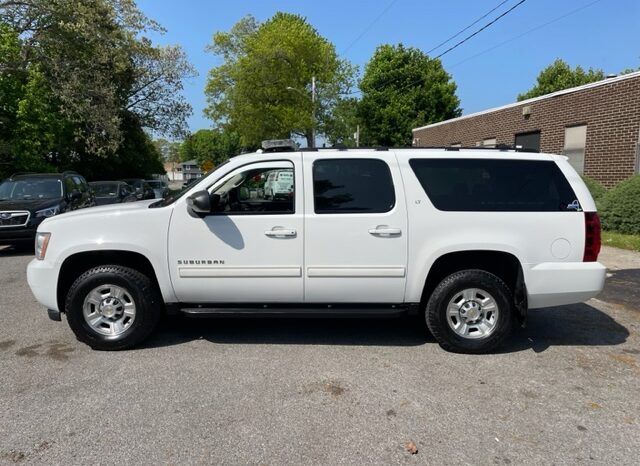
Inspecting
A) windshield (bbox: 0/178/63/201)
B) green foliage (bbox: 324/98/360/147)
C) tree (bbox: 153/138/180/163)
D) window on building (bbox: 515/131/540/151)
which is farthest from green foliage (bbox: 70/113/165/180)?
tree (bbox: 153/138/180/163)

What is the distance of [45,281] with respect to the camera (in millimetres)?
4746

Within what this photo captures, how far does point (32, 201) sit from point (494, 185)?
9.92 metres

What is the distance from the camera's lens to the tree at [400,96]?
1491 inches

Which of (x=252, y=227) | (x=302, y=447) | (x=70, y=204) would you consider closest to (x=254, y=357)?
(x=252, y=227)

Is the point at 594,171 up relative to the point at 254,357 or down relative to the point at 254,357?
up

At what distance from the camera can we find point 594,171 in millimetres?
14266

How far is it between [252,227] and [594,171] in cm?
1289

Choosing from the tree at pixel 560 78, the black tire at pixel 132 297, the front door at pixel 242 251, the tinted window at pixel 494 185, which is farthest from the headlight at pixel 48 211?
the tree at pixel 560 78

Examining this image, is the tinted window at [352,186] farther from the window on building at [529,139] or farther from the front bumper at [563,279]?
the window on building at [529,139]

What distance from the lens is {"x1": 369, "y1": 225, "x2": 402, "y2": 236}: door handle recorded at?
460 cm

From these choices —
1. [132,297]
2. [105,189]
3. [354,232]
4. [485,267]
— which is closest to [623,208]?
[485,267]

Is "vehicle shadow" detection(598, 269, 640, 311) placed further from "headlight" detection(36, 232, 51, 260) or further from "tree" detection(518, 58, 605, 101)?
"tree" detection(518, 58, 605, 101)

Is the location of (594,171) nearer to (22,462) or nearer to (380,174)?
(380,174)

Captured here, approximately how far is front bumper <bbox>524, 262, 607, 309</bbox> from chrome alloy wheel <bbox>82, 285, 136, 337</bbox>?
147 inches
